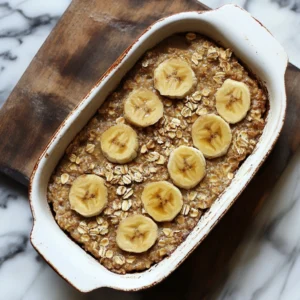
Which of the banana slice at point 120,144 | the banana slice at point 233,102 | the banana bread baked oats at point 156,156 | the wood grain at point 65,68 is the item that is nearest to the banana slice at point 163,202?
the banana bread baked oats at point 156,156

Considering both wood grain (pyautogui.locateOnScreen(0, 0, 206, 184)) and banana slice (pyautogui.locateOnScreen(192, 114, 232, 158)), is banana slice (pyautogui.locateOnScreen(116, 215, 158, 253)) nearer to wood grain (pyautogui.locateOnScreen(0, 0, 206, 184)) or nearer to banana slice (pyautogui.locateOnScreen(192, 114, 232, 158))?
banana slice (pyautogui.locateOnScreen(192, 114, 232, 158))

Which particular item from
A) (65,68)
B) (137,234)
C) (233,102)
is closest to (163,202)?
(137,234)

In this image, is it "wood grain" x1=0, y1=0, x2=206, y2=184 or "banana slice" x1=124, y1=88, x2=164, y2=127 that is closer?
"banana slice" x1=124, y1=88, x2=164, y2=127

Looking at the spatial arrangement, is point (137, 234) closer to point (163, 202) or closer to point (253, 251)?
point (163, 202)

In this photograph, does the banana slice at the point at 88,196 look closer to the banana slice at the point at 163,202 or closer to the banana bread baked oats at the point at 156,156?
the banana bread baked oats at the point at 156,156

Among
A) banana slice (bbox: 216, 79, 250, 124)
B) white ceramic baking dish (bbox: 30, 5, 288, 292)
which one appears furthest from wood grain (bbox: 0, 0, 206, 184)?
banana slice (bbox: 216, 79, 250, 124)
